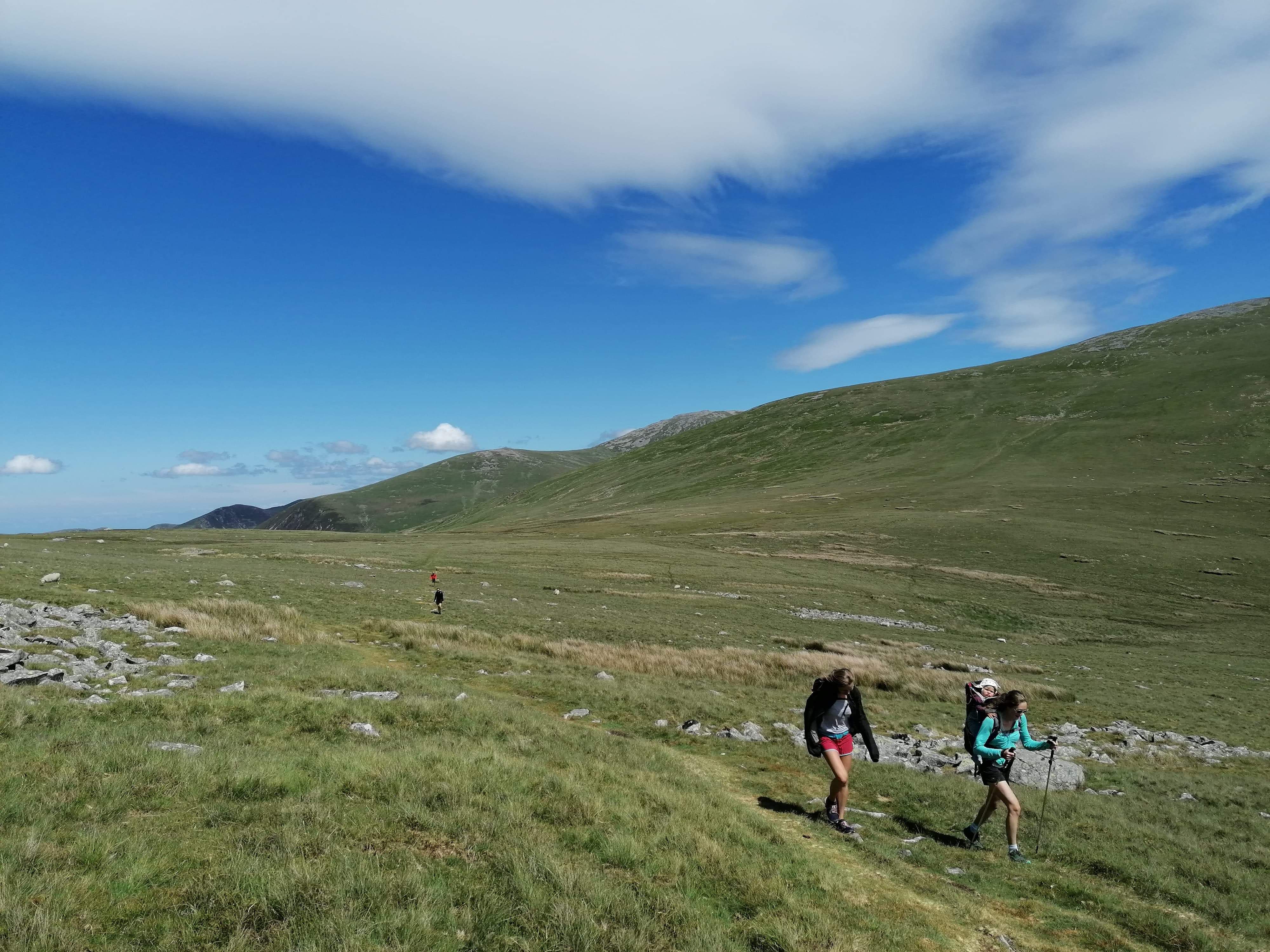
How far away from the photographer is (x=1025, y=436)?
17338 centimetres

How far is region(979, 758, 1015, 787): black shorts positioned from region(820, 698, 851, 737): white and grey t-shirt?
2.67 meters

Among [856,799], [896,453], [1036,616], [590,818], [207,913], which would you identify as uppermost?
[896,453]

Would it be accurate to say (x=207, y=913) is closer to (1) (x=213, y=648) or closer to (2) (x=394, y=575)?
(1) (x=213, y=648)

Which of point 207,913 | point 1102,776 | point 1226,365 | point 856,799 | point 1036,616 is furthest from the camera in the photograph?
point 1226,365

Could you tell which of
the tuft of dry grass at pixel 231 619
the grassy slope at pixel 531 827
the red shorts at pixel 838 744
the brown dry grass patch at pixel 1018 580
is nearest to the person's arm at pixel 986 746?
the grassy slope at pixel 531 827

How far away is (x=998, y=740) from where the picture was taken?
12844 millimetres

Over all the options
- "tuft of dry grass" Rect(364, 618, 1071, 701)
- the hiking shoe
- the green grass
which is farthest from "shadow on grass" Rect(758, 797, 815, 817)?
"tuft of dry grass" Rect(364, 618, 1071, 701)

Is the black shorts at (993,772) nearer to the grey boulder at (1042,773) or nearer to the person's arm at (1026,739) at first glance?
the person's arm at (1026,739)

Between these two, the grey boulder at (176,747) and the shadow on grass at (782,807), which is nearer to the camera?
the grey boulder at (176,747)

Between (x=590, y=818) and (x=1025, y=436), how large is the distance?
198 m

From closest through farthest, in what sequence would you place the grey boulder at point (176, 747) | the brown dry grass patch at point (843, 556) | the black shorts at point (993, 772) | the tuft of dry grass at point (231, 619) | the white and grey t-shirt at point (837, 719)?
1. the grey boulder at point (176, 747)
2. the black shorts at point (993, 772)
3. the white and grey t-shirt at point (837, 719)
4. the tuft of dry grass at point (231, 619)
5. the brown dry grass patch at point (843, 556)

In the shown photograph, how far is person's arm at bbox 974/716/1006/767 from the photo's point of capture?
41.4ft

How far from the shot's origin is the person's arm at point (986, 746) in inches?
497

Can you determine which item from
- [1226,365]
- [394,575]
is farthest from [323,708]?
[1226,365]
